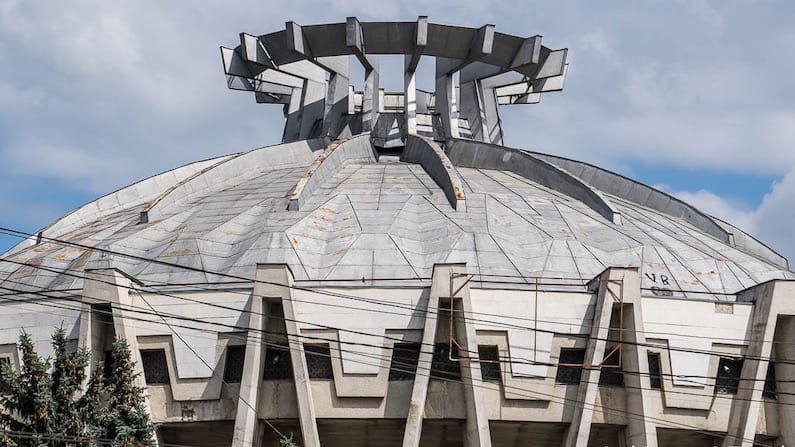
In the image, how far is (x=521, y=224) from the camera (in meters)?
31.0

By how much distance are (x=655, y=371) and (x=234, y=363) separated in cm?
983

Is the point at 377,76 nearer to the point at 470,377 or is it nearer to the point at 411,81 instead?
the point at 411,81

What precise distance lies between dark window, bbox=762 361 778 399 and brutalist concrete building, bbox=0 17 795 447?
5 cm

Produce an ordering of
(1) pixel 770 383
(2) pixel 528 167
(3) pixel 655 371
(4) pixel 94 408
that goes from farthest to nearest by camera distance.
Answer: (2) pixel 528 167 → (1) pixel 770 383 → (3) pixel 655 371 → (4) pixel 94 408

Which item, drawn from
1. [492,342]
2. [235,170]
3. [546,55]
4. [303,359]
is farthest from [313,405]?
[546,55]

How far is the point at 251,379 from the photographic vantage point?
25125mm

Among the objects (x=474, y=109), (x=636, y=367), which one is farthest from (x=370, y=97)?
(x=636, y=367)

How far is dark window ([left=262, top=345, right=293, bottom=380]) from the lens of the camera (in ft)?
85.6

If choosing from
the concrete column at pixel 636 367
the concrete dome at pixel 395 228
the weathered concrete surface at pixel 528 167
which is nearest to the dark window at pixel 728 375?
the concrete dome at pixel 395 228

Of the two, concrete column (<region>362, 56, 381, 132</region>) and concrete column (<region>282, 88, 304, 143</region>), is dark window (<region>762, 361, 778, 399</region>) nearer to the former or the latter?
concrete column (<region>362, 56, 381, 132</region>)

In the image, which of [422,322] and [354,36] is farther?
[354,36]

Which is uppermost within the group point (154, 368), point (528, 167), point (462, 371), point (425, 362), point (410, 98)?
point (410, 98)

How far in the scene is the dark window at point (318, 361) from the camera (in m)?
26.0

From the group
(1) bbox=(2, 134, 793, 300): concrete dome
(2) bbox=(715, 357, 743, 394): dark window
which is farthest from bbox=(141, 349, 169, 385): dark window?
(2) bbox=(715, 357, 743, 394): dark window
